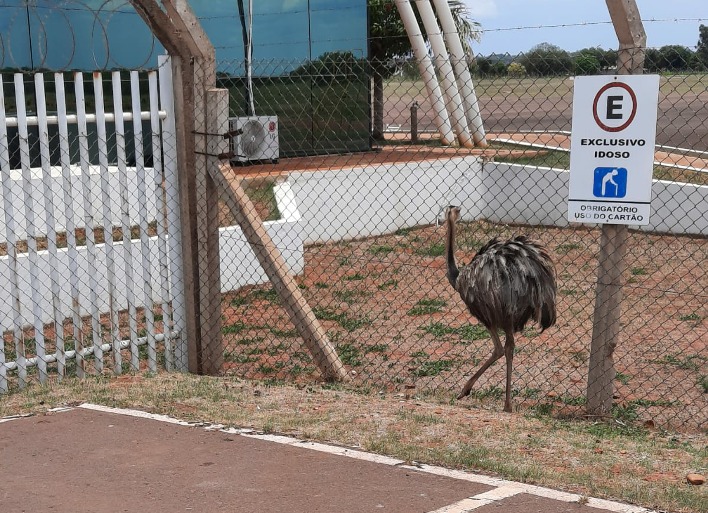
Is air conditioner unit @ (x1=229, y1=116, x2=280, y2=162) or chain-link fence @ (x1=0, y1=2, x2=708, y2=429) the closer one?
chain-link fence @ (x1=0, y1=2, x2=708, y2=429)

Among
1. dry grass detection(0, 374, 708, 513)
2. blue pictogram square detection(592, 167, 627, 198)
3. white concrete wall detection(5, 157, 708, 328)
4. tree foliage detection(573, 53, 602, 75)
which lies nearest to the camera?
dry grass detection(0, 374, 708, 513)

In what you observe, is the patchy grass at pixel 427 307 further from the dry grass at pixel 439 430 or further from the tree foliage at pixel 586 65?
the tree foliage at pixel 586 65

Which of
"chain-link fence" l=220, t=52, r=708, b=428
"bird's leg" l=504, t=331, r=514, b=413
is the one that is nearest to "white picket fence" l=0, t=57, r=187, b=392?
"chain-link fence" l=220, t=52, r=708, b=428

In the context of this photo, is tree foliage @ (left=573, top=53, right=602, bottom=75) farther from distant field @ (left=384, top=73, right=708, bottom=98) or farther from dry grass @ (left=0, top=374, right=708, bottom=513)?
dry grass @ (left=0, top=374, right=708, bottom=513)

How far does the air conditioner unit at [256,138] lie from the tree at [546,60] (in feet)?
25.2

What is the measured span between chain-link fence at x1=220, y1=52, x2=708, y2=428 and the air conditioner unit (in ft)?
0.82

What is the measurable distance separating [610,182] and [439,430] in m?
1.75

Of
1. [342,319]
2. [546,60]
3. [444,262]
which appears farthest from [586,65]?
[444,262]

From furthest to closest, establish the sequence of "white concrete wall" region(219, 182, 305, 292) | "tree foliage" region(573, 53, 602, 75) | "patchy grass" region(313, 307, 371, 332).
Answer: "white concrete wall" region(219, 182, 305, 292) < "patchy grass" region(313, 307, 371, 332) < "tree foliage" region(573, 53, 602, 75)

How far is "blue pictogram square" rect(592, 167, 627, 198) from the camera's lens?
5.95 meters

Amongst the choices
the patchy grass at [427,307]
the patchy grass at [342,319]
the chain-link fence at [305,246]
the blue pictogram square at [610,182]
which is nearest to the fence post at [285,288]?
the chain-link fence at [305,246]

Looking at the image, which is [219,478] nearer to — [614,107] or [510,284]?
[510,284]

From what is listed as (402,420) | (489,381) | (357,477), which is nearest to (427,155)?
(489,381)

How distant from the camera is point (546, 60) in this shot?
6316 millimetres
